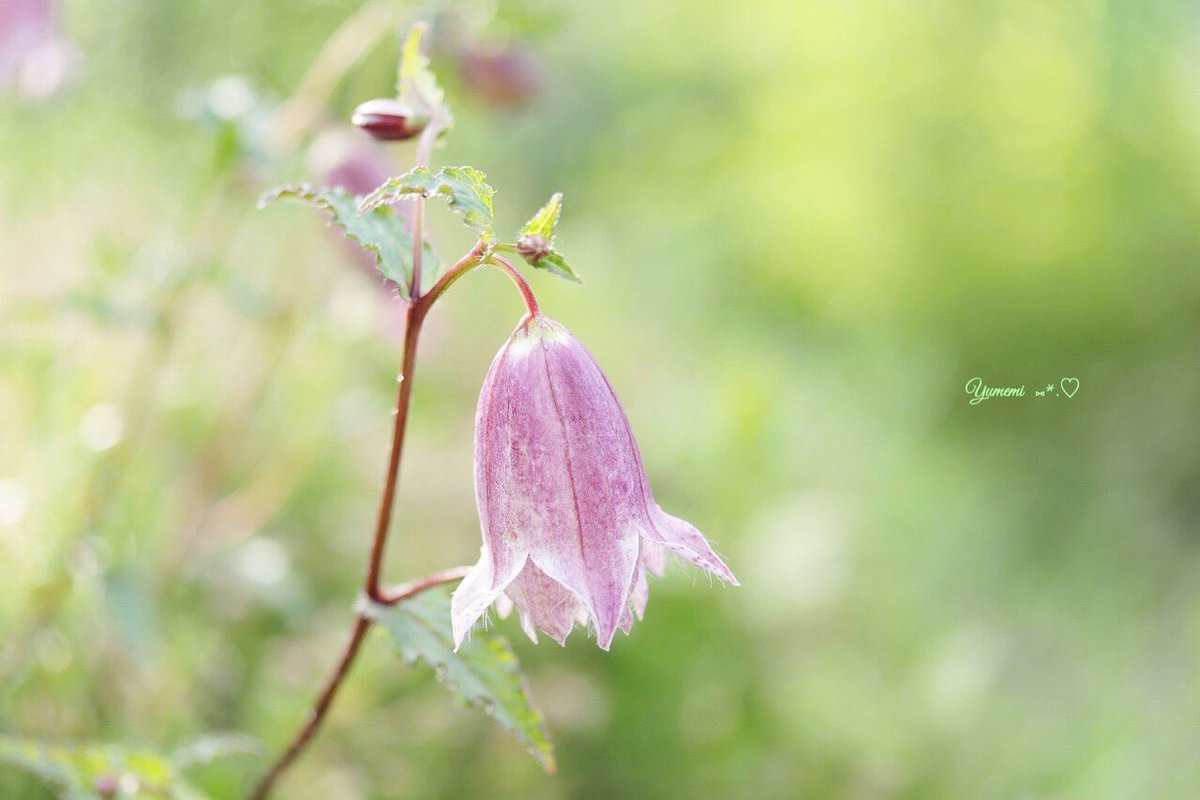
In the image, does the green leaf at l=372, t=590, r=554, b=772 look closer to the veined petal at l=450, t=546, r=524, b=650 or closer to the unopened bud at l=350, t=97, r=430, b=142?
the veined petal at l=450, t=546, r=524, b=650

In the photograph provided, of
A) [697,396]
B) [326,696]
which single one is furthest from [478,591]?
[697,396]

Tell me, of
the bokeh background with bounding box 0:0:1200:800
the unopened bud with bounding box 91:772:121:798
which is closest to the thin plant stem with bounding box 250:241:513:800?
the unopened bud with bounding box 91:772:121:798

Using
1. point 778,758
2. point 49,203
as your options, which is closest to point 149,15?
point 49,203

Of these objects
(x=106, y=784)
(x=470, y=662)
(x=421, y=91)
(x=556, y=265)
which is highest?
(x=421, y=91)

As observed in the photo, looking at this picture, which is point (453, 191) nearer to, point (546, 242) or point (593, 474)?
point (546, 242)

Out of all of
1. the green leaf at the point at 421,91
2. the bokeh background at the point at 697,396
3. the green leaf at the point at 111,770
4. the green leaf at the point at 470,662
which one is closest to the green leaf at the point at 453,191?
the green leaf at the point at 421,91

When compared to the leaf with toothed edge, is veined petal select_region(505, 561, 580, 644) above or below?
below

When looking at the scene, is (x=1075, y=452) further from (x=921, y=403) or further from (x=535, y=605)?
(x=535, y=605)
